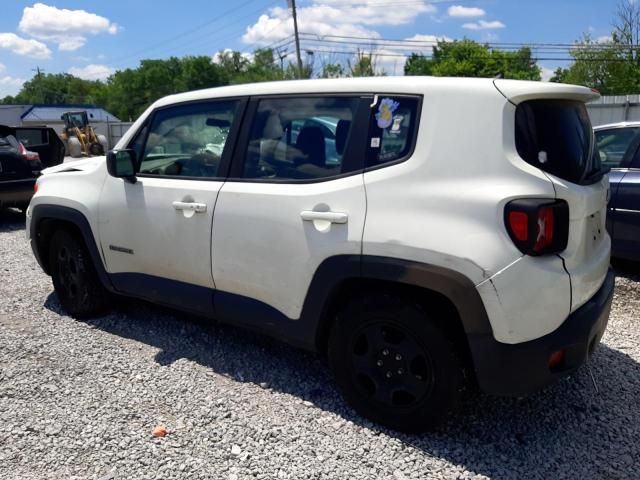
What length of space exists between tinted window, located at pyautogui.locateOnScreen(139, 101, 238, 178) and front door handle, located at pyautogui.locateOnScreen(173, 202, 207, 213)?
0.70 ft

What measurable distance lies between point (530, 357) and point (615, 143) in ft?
13.8

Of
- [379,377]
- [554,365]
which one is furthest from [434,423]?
[554,365]

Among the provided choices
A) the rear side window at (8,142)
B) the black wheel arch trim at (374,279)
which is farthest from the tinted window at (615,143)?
the rear side window at (8,142)

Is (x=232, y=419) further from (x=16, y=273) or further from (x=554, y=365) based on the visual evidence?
(x=16, y=273)

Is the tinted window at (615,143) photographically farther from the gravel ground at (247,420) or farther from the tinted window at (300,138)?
the tinted window at (300,138)

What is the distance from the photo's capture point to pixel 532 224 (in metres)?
2.31

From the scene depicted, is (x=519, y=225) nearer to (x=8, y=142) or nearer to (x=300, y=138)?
(x=300, y=138)

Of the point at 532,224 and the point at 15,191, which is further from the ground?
the point at 532,224

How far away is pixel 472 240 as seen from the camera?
2385 millimetres

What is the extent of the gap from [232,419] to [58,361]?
4.93ft

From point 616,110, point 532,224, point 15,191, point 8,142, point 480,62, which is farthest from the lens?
point 480,62

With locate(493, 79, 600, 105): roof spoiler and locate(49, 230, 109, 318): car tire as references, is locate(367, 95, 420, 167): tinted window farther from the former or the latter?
locate(49, 230, 109, 318): car tire

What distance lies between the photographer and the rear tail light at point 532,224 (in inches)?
91.0

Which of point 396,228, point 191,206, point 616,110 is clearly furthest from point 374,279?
point 616,110
